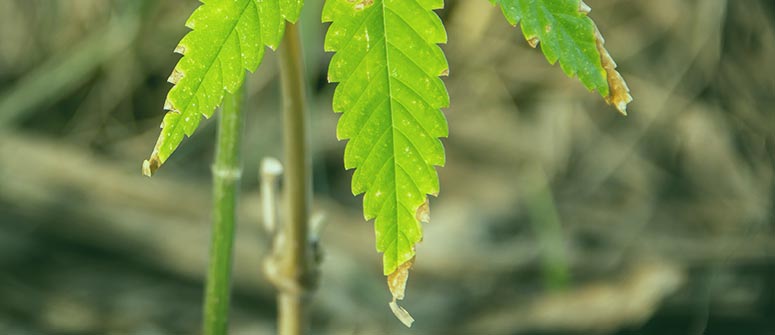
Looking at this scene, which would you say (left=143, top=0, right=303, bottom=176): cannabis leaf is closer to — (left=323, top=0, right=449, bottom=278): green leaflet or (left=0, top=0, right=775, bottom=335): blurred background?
(left=323, top=0, right=449, bottom=278): green leaflet

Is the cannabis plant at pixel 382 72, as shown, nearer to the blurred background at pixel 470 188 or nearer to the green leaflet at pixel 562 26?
the green leaflet at pixel 562 26

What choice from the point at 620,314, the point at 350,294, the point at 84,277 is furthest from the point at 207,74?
the point at 84,277

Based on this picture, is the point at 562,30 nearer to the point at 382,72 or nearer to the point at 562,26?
the point at 562,26

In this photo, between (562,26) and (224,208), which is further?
(224,208)

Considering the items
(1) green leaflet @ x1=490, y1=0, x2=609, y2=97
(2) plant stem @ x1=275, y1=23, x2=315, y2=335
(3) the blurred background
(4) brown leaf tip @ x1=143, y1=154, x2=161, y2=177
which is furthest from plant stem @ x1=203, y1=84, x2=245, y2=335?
(3) the blurred background

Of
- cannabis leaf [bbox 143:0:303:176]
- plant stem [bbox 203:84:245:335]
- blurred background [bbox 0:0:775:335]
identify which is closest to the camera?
cannabis leaf [bbox 143:0:303:176]

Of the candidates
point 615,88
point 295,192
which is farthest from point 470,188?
point 615,88
